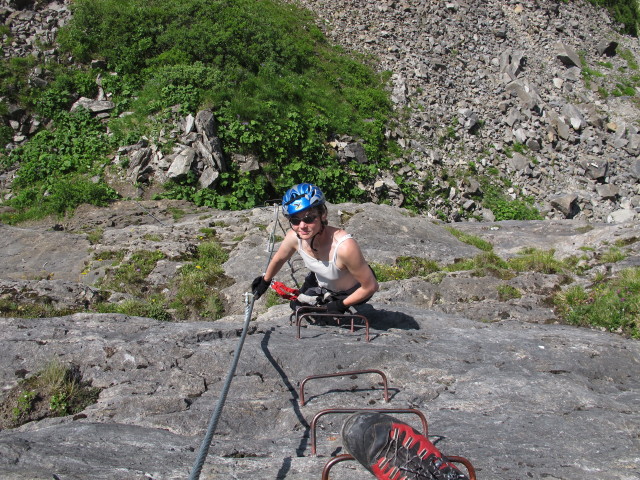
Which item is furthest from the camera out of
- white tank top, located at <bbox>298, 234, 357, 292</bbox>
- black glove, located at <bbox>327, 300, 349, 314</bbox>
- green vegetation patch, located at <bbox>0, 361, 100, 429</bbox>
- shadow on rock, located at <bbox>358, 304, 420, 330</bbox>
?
shadow on rock, located at <bbox>358, 304, 420, 330</bbox>

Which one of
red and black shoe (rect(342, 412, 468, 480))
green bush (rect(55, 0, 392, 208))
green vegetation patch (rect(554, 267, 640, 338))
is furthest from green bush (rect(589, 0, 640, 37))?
red and black shoe (rect(342, 412, 468, 480))

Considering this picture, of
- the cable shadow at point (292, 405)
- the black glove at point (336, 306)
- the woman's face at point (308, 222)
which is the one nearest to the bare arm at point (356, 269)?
the black glove at point (336, 306)

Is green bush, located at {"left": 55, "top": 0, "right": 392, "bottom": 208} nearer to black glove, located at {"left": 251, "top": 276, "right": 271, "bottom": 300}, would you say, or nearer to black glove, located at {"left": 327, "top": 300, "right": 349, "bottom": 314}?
black glove, located at {"left": 251, "top": 276, "right": 271, "bottom": 300}

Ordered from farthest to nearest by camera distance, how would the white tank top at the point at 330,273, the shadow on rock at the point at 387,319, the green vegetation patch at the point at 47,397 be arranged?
the shadow on rock at the point at 387,319
the white tank top at the point at 330,273
the green vegetation patch at the point at 47,397

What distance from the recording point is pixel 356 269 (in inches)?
203

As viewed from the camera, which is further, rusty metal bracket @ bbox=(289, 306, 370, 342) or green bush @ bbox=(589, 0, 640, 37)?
green bush @ bbox=(589, 0, 640, 37)

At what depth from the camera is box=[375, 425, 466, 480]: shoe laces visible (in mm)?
2629

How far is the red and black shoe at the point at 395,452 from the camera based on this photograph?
8.65 feet

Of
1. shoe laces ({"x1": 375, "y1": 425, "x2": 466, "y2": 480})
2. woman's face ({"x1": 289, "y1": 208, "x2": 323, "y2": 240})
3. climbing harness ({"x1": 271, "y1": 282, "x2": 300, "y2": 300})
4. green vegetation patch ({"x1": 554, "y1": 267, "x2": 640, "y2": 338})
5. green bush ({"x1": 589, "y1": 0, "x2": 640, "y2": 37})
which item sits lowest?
green vegetation patch ({"x1": 554, "y1": 267, "x2": 640, "y2": 338})

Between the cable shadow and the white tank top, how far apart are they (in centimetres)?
81

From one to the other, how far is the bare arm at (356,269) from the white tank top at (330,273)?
0.41ft

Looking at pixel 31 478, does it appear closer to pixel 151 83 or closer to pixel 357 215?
pixel 357 215

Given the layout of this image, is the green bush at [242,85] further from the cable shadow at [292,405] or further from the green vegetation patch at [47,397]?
the green vegetation patch at [47,397]

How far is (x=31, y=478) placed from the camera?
262 cm
